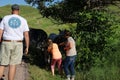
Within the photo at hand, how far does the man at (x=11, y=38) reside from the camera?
10.6 meters

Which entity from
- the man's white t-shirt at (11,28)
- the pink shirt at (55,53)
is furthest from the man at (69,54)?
the man's white t-shirt at (11,28)

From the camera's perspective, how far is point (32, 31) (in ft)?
68.9

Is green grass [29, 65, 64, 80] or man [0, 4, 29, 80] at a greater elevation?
man [0, 4, 29, 80]

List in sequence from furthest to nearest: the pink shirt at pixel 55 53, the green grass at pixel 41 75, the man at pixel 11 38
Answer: the pink shirt at pixel 55 53, the green grass at pixel 41 75, the man at pixel 11 38

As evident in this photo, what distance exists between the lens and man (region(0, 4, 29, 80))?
34.8ft

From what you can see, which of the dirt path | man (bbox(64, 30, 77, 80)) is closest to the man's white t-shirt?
the dirt path

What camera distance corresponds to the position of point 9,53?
35.1 ft

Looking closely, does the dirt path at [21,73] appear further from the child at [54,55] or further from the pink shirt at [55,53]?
the pink shirt at [55,53]

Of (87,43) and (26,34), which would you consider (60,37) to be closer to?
(87,43)

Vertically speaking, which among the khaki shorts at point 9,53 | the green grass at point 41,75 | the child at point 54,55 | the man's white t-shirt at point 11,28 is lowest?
the green grass at point 41,75

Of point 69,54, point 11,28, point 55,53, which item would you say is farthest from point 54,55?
point 11,28

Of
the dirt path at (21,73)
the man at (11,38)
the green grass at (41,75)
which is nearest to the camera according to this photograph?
the man at (11,38)

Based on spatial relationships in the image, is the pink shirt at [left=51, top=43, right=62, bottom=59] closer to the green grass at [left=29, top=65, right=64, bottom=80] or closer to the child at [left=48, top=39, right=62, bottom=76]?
the child at [left=48, top=39, right=62, bottom=76]

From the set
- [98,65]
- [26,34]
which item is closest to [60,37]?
[98,65]
